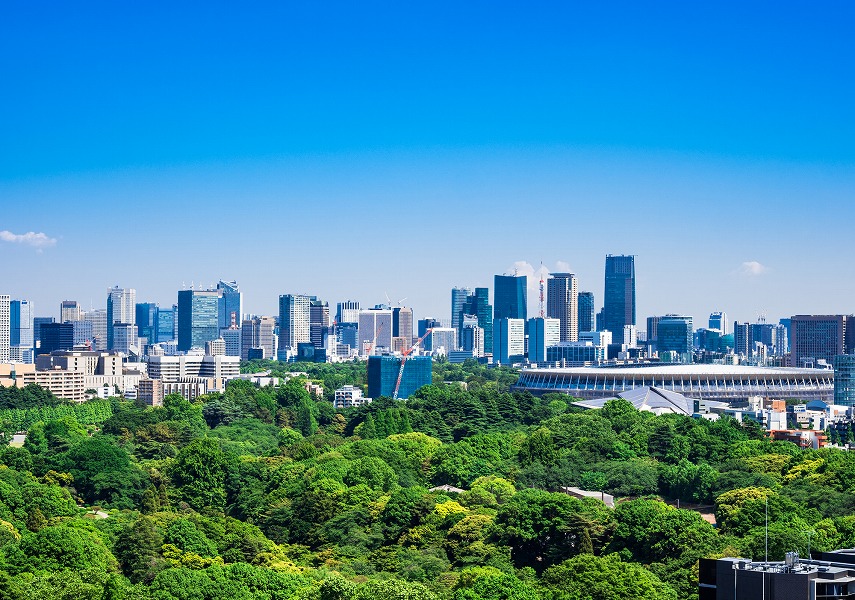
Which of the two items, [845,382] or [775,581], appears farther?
[845,382]

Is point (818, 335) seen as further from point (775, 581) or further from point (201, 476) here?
point (775, 581)

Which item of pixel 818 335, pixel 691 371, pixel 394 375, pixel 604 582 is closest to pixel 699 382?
pixel 691 371

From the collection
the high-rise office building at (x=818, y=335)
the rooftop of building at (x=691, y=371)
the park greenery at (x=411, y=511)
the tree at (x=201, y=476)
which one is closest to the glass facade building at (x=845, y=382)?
the rooftop of building at (x=691, y=371)

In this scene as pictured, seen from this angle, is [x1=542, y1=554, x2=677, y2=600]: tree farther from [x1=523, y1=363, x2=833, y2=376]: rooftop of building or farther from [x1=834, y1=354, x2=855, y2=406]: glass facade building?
[x1=834, y1=354, x2=855, y2=406]: glass facade building

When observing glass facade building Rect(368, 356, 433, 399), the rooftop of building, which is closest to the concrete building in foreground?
the rooftop of building

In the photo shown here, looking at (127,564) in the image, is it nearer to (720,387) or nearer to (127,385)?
(720,387)

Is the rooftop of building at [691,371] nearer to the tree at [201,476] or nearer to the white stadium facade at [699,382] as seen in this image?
the white stadium facade at [699,382]
